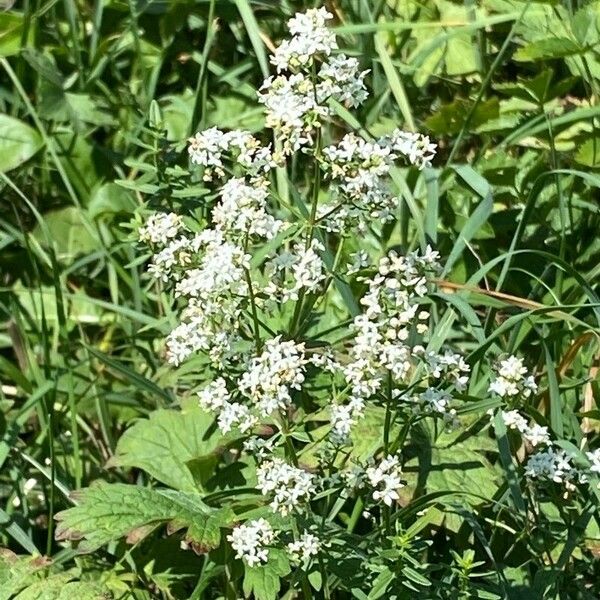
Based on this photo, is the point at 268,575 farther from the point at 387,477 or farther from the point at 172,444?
the point at 172,444

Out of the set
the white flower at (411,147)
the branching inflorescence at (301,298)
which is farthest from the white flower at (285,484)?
the white flower at (411,147)

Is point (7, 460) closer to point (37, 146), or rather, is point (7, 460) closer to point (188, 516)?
point (188, 516)

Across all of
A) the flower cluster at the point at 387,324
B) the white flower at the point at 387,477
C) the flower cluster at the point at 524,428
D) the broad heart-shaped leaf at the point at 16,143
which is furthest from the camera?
the broad heart-shaped leaf at the point at 16,143

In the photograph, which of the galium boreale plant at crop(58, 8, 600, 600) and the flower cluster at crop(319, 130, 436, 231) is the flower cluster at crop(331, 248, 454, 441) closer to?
the galium boreale plant at crop(58, 8, 600, 600)

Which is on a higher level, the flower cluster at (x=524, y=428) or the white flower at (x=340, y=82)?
the white flower at (x=340, y=82)

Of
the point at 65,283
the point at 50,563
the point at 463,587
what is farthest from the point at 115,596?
the point at 65,283

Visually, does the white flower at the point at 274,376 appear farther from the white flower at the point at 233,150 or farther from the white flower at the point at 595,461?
the white flower at the point at 595,461

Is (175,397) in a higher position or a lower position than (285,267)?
lower
